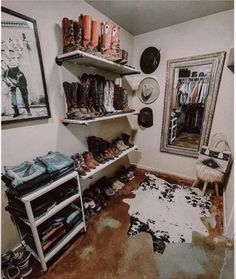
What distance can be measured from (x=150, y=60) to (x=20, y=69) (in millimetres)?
1832

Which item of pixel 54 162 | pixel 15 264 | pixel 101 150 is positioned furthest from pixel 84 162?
pixel 15 264

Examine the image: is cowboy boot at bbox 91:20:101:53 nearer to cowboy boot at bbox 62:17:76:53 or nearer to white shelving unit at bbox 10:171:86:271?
cowboy boot at bbox 62:17:76:53

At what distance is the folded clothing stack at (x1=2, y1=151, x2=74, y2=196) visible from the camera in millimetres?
1103

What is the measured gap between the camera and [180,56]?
7.43ft

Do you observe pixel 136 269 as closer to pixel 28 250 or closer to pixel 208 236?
pixel 208 236

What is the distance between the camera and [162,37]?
92.5 inches

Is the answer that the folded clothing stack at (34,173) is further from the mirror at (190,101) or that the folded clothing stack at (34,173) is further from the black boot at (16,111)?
the mirror at (190,101)

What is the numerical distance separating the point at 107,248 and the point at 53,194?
0.68m

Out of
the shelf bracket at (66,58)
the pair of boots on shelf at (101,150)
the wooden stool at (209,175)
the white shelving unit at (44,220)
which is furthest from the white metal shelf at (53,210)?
the wooden stool at (209,175)

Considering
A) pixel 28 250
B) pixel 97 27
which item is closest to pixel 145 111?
pixel 97 27

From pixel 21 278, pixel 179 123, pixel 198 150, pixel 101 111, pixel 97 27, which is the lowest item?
pixel 21 278

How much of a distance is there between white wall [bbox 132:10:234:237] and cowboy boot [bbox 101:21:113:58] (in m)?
1.11

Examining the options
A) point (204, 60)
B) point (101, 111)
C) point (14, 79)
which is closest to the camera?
point (14, 79)

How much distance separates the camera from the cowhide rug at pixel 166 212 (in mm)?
1599
